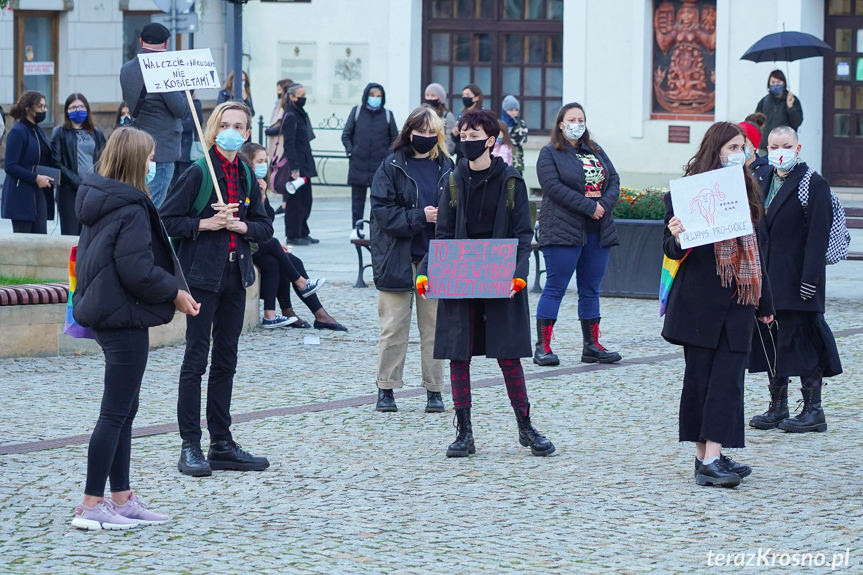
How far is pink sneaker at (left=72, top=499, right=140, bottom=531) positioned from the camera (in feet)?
20.6

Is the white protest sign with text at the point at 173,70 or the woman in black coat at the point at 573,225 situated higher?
the white protest sign with text at the point at 173,70

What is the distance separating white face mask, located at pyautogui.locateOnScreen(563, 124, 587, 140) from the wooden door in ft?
47.4

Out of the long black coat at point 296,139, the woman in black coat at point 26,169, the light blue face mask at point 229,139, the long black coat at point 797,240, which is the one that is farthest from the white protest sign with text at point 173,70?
the long black coat at point 296,139

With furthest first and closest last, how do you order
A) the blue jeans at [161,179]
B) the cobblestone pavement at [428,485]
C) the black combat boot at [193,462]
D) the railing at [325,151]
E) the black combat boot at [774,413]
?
the railing at [325,151]
the blue jeans at [161,179]
the black combat boot at [774,413]
the black combat boot at [193,462]
the cobblestone pavement at [428,485]

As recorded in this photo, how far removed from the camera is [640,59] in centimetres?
2453

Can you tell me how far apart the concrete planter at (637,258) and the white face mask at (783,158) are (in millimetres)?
5292

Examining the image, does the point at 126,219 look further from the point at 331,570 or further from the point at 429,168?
the point at 429,168

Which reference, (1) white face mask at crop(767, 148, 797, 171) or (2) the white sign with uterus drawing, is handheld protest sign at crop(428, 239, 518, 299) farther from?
(1) white face mask at crop(767, 148, 797, 171)

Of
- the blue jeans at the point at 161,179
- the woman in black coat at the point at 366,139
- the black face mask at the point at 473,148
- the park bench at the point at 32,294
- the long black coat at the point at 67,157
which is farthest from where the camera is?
the woman in black coat at the point at 366,139

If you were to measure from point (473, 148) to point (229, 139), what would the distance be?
4.08ft

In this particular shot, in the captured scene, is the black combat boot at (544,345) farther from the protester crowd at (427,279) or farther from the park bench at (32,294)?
the park bench at (32,294)

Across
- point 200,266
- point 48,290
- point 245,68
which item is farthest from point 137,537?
point 245,68

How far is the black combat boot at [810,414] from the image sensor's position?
8.37m

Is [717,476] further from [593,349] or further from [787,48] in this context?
[787,48]
